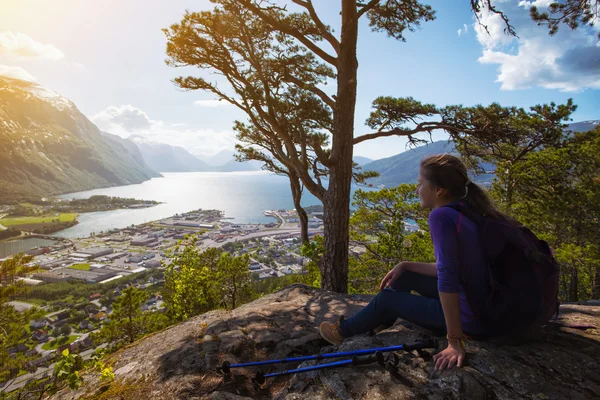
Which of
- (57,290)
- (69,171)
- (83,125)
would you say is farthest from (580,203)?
(83,125)

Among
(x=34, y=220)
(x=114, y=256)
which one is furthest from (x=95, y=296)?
(x=34, y=220)

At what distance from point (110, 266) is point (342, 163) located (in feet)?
116

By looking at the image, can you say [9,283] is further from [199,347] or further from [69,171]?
[69,171]

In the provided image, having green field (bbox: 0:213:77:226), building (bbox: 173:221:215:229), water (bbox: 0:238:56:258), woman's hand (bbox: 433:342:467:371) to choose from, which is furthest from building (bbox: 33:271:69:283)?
woman's hand (bbox: 433:342:467:371)

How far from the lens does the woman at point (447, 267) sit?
1.60 m

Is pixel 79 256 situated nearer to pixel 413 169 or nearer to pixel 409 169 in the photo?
pixel 413 169

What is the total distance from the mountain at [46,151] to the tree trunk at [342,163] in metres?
84.0

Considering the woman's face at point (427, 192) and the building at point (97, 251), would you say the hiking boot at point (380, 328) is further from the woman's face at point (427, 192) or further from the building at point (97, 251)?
the building at point (97, 251)

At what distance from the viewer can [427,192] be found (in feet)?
6.09

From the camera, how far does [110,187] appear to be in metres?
122

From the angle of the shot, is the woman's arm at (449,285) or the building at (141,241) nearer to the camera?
the woman's arm at (449,285)

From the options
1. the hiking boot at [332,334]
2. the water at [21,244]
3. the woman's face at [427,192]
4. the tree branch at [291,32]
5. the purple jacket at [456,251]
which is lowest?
the water at [21,244]

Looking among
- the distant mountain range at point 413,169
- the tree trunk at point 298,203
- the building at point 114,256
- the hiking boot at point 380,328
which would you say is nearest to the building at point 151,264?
the building at point 114,256

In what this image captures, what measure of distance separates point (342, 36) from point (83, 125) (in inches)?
8749
